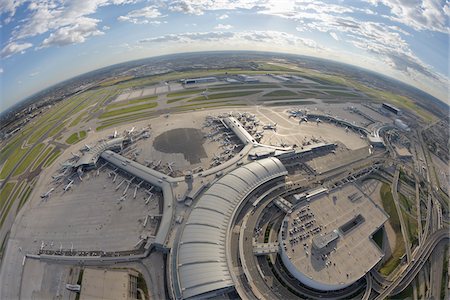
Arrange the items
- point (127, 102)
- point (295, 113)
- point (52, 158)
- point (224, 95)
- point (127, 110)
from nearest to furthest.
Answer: point (52, 158), point (295, 113), point (127, 110), point (127, 102), point (224, 95)

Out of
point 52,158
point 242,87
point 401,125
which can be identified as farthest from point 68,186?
point 401,125

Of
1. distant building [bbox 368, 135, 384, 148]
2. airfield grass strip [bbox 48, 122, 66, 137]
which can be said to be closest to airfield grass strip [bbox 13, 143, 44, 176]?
airfield grass strip [bbox 48, 122, 66, 137]

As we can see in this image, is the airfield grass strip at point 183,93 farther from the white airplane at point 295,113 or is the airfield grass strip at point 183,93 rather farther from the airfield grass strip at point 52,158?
the airfield grass strip at point 52,158

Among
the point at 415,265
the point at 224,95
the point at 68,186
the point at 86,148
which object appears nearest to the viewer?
the point at 415,265

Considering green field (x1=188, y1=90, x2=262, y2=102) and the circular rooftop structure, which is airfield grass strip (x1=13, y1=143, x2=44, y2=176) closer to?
green field (x1=188, y1=90, x2=262, y2=102)

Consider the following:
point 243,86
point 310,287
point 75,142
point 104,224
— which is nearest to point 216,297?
point 310,287

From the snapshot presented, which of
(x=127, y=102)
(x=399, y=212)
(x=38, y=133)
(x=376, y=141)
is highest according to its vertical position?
(x=127, y=102)

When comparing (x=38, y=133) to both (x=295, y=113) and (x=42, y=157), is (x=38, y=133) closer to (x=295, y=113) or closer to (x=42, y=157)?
(x=42, y=157)

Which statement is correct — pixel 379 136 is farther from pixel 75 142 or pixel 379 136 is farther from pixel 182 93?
pixel 75 142
